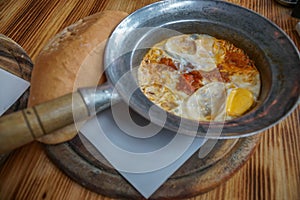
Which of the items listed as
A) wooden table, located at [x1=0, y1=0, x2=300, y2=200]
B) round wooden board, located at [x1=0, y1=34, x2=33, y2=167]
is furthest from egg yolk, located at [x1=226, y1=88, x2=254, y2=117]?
round wooden board, located at [x1=0, y1=34, x2=33, y2=167]

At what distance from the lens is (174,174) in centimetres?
75

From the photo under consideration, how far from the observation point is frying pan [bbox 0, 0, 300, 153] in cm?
66

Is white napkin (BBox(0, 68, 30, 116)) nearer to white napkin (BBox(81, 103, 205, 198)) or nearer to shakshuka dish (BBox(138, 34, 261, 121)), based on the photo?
white napkin (BBox(81, 103, 205, 198))

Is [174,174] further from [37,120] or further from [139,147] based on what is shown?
[37,120]

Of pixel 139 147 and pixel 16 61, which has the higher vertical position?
pixel 16 61

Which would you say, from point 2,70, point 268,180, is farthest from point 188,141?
point 2,70

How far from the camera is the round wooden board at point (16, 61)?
3.13 ft

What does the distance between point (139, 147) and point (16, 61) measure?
0.54 m

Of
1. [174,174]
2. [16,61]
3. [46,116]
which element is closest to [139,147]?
[174,174]

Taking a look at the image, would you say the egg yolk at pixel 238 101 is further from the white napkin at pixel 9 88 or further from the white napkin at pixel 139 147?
the white napkin at pixel 9 88

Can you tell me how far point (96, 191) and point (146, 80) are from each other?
36 cm

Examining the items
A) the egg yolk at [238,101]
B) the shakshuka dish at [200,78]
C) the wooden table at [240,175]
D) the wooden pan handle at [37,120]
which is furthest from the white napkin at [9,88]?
the egg yolk at [238,101]

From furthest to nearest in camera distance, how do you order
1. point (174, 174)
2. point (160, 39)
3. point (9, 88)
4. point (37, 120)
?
1. point (160, 39)
2. point (9, 88)
3. point (174, 174)
4. point (37, 120)

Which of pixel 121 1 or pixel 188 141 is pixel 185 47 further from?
pixel 121 1
